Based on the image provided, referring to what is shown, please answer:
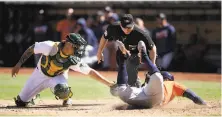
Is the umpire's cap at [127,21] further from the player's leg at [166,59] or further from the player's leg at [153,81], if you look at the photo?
the player's leg at [166,59]

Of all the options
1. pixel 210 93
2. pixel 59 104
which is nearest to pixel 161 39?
pixel 210 93

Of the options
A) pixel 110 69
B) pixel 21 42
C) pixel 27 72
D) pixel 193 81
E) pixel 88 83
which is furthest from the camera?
pixel 21 42

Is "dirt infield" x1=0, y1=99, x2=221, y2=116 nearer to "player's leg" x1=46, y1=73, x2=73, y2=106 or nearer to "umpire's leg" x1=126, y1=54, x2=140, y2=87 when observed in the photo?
"player's leg" x1=46, y1=73, x2=73, y2=106

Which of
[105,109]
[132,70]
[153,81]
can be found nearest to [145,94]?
[153,81]

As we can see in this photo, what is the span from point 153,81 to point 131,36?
123cm

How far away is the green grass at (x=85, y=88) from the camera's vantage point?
35.6 feet

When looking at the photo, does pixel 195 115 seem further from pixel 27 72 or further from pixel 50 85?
pixel 27 72

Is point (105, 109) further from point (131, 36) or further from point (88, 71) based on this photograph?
point (131, 36)

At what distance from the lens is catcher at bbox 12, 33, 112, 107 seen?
8.43 metres

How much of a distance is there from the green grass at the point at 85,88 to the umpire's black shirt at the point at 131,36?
1.58m

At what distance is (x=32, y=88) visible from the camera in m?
8.92

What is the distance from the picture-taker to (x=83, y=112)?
321 inches

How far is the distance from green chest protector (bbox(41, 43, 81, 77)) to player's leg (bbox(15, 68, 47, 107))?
0.13 meters

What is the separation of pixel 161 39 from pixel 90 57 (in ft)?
7.43
